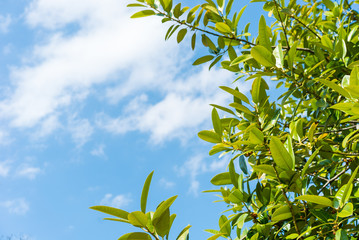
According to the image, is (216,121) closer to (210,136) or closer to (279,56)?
(210,136)

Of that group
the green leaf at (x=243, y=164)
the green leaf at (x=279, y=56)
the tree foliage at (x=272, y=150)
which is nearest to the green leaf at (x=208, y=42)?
the tree foliage at (x=272, y=150)

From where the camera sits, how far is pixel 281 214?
135 centimetres

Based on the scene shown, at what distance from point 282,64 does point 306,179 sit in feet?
1.68

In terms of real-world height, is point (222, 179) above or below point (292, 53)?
below

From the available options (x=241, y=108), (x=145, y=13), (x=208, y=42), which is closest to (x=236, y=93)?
(x=241, y=108)

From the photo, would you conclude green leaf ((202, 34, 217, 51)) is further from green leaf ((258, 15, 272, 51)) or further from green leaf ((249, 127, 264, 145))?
green leaf ((249, 127, 264, 145))

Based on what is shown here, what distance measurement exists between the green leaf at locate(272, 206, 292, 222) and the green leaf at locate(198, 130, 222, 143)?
1.30 feet

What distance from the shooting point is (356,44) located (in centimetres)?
A: 200

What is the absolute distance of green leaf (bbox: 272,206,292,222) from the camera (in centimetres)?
135

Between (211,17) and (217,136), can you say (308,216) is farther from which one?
(211,17)

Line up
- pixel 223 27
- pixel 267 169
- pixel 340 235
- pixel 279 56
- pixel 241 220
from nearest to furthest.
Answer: pixel 340 235
pixel 267 169
pixel 241 220
pixel 279 56
pixel 223 27

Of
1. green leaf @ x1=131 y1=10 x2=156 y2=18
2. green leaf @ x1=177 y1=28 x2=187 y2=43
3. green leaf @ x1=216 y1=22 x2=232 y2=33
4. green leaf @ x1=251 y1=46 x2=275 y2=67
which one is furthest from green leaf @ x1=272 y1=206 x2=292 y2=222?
green leaf @ x1=131 y1=10 x2=156 y2=18

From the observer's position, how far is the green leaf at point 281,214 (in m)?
1.35

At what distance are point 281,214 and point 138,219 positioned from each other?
616 mm
